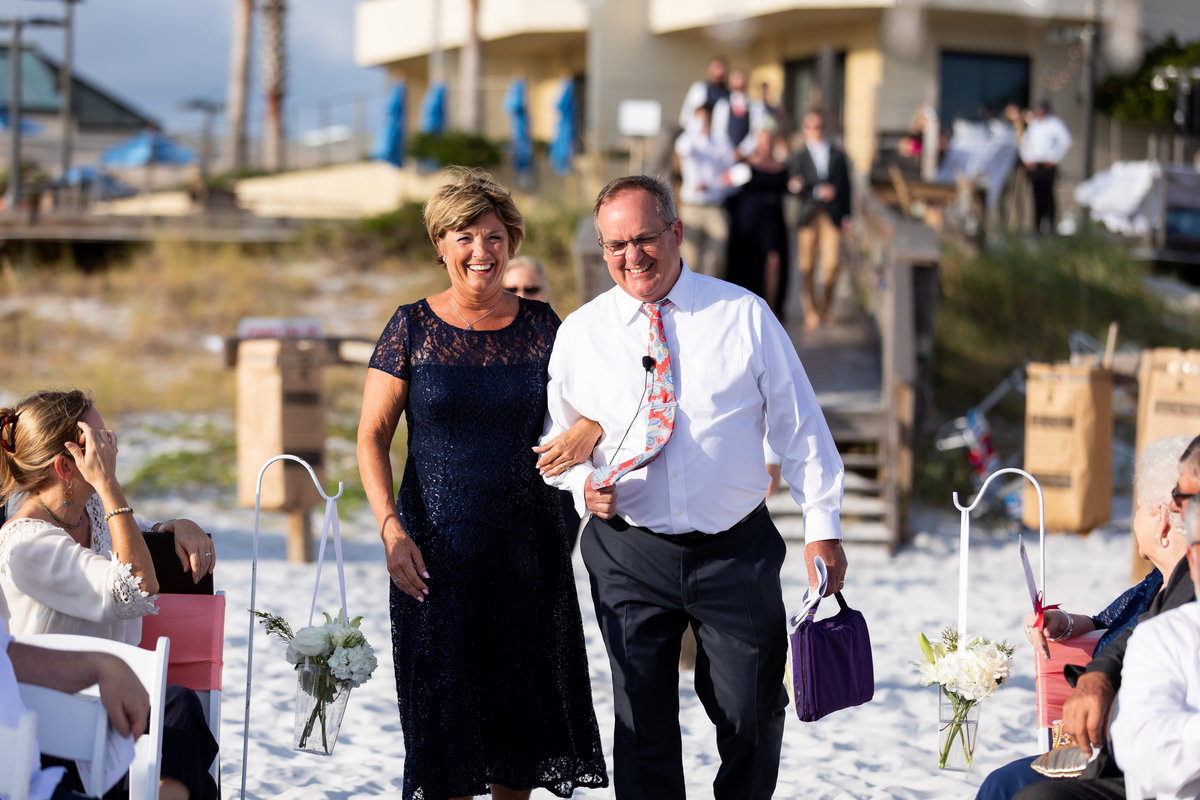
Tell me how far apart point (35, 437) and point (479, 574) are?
1.23 m

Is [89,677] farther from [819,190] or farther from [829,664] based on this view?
[819,190]

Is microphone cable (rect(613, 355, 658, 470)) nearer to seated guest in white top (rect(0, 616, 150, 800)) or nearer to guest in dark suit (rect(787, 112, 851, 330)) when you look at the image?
seated guest in white top (rect(0, 616, 150, 800))

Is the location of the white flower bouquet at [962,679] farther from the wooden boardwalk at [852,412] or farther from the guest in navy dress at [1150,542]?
the wooden boardwalk at [852,412]

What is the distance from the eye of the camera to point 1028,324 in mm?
12828

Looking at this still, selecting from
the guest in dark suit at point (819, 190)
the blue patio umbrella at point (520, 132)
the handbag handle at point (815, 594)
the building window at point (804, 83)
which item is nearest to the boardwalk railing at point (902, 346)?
the guest in dark suit at point (819, 190)

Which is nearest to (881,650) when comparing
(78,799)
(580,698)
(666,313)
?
(580,698)

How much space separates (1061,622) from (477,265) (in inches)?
73.9

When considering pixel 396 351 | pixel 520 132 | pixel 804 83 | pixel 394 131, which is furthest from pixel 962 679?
pixel 804 83

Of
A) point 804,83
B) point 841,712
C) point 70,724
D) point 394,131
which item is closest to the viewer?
point 70,724

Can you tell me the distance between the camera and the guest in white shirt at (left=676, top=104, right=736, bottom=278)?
10.4m

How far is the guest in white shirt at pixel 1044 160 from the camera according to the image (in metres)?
17.9

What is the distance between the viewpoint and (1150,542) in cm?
322

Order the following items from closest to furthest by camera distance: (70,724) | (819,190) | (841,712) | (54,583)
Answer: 1. (70,724)
2. (54,583)
3. (841,712)
4. (819,190)

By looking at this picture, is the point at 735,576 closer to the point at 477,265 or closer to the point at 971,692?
the point at 971,692
